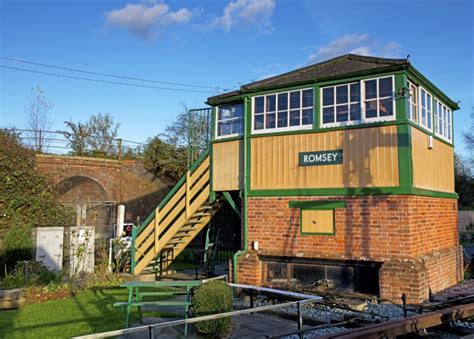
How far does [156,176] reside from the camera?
915 inches

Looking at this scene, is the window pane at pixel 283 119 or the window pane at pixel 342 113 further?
the window pane at pixel 283 119

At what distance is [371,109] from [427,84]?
2044mm

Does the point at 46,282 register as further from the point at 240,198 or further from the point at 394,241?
the point at 394,241

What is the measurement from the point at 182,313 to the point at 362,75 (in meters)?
6.29

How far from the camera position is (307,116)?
34.8ft

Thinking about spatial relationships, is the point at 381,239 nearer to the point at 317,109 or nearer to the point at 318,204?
the point at 318,204

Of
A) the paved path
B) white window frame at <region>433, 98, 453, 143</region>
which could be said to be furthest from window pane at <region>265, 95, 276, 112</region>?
the paved path

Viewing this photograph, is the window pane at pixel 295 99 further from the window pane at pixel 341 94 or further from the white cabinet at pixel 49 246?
the white cabinet at pixel 49 246

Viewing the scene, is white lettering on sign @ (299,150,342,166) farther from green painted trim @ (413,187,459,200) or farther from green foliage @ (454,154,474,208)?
green foliage @ (454,154,474,208)

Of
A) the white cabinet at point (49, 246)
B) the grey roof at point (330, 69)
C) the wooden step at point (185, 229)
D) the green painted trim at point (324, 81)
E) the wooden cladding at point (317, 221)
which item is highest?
the grey roof at point (330, 69)

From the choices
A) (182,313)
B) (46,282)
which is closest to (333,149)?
(182,313)

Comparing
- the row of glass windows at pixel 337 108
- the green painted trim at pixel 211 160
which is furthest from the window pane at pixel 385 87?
the green painted trim at pixel 211 160

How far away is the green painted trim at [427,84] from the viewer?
973 centimetres

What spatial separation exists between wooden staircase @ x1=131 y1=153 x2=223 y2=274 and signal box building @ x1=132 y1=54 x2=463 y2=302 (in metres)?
0.09
